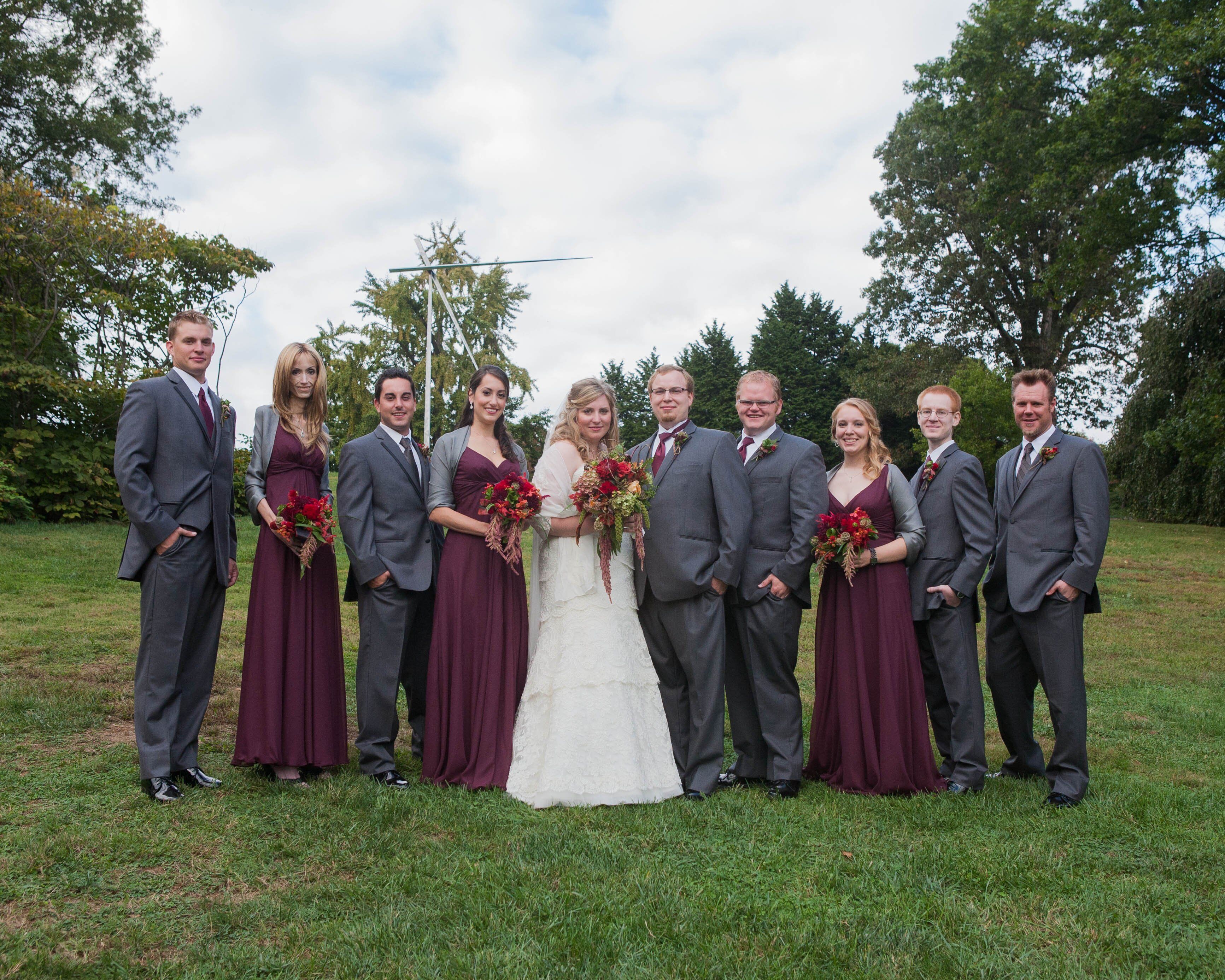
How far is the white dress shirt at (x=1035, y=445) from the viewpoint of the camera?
5.84 meters

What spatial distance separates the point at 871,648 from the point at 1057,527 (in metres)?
1.33

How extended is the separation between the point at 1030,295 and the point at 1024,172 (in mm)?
14176

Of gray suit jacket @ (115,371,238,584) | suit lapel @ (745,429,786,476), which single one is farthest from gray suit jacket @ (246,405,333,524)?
suit lapel @ (745,429,786,476)

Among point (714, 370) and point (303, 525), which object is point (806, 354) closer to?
point (714, 370)

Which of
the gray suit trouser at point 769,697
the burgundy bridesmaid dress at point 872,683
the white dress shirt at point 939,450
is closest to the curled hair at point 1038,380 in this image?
the white dress shirt at point 939,450

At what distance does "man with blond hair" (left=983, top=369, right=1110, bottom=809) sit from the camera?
548cm

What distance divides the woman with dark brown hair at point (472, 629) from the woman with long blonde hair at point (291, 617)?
1.98ft

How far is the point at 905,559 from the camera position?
19.3 feet

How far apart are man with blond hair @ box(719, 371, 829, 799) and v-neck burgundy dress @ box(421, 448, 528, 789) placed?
1.38 metres

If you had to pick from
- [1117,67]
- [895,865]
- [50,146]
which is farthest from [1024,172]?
[50,146]

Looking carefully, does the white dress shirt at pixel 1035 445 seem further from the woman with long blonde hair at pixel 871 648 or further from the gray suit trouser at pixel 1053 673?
the gray suit trouser at pixel 1053 673

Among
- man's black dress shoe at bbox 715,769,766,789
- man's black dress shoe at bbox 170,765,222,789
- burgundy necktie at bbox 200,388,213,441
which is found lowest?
man's black dress shoe at bbox 715,769,766,789

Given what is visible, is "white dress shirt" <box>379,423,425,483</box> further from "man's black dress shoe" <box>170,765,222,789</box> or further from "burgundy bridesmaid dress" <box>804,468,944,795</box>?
"burgundy bridesmaid dress" <box>804,468,944,795</box>

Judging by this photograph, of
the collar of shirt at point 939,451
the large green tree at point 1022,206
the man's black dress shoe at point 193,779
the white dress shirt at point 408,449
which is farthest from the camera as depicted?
the large green tree at point 1022,206
